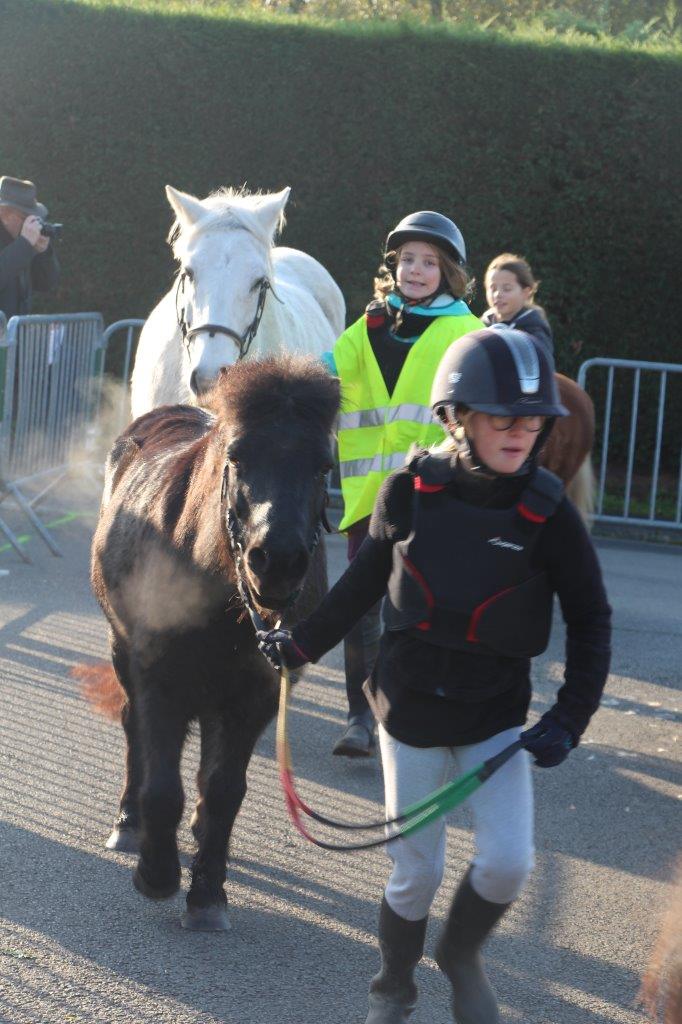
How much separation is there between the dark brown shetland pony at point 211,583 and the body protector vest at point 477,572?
302 millimetres

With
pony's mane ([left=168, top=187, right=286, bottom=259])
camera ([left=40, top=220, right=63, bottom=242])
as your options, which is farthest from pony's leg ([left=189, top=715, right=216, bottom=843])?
camera ([left=40, top=220, right=63, bottom=242])

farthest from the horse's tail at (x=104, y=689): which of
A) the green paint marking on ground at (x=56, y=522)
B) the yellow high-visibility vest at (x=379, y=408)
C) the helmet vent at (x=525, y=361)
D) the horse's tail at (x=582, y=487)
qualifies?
the green paint marking on ground at (x=56, y=522)

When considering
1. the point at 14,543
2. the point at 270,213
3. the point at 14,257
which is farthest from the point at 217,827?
the point at 14,257

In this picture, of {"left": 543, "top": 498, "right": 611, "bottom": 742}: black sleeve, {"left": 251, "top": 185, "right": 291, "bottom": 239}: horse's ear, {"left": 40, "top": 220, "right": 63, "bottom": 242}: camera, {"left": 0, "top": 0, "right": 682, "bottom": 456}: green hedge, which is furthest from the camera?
{"left": 0, "top": 0, "right": 682, "bottom": 456}: green hedge

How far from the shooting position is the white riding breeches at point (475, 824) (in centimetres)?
334

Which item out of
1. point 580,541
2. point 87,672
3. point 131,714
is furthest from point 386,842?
point 87,672

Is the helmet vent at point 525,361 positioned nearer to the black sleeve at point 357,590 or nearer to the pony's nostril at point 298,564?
the black sleeve at point 357,590

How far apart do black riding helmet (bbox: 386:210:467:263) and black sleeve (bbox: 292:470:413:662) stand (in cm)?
200

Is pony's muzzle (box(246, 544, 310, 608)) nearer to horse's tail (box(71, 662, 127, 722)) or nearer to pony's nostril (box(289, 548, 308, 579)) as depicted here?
pony's nostril (box(289, 548, 308, 579))

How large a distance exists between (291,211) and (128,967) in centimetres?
1022

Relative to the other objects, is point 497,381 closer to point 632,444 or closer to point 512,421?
point 512,421

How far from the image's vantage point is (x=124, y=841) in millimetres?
4801

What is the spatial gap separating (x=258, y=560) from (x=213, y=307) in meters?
3.24

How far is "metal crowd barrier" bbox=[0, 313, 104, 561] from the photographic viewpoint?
9273mm
